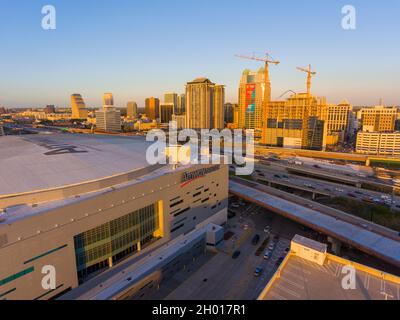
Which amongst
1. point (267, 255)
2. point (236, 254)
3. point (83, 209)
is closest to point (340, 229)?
point (267, 255)

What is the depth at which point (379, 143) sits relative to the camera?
9231cm

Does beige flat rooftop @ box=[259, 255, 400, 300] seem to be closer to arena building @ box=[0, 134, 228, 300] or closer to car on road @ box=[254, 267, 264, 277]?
car on road @ box=[254, 267, 264, 277]

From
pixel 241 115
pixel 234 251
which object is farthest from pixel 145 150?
pixel 241 115

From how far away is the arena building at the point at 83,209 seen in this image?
65.1 ft

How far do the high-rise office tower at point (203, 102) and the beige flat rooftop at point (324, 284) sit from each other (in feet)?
427

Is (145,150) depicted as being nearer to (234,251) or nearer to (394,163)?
(234,251)

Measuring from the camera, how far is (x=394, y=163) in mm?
77750

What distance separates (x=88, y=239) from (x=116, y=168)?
897cm

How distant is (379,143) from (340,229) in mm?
76016

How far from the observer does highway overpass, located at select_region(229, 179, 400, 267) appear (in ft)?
95.7

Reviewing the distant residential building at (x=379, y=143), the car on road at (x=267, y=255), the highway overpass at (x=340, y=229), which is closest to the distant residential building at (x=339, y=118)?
the distant residential building at (x=379, y=143)

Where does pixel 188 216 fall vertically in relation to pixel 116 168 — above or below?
below

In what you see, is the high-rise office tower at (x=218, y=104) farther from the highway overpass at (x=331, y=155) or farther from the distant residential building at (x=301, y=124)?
the highway overpass at (x=331, y=155)

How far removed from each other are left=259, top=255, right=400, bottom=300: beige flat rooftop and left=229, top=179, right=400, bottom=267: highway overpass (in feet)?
42.9
